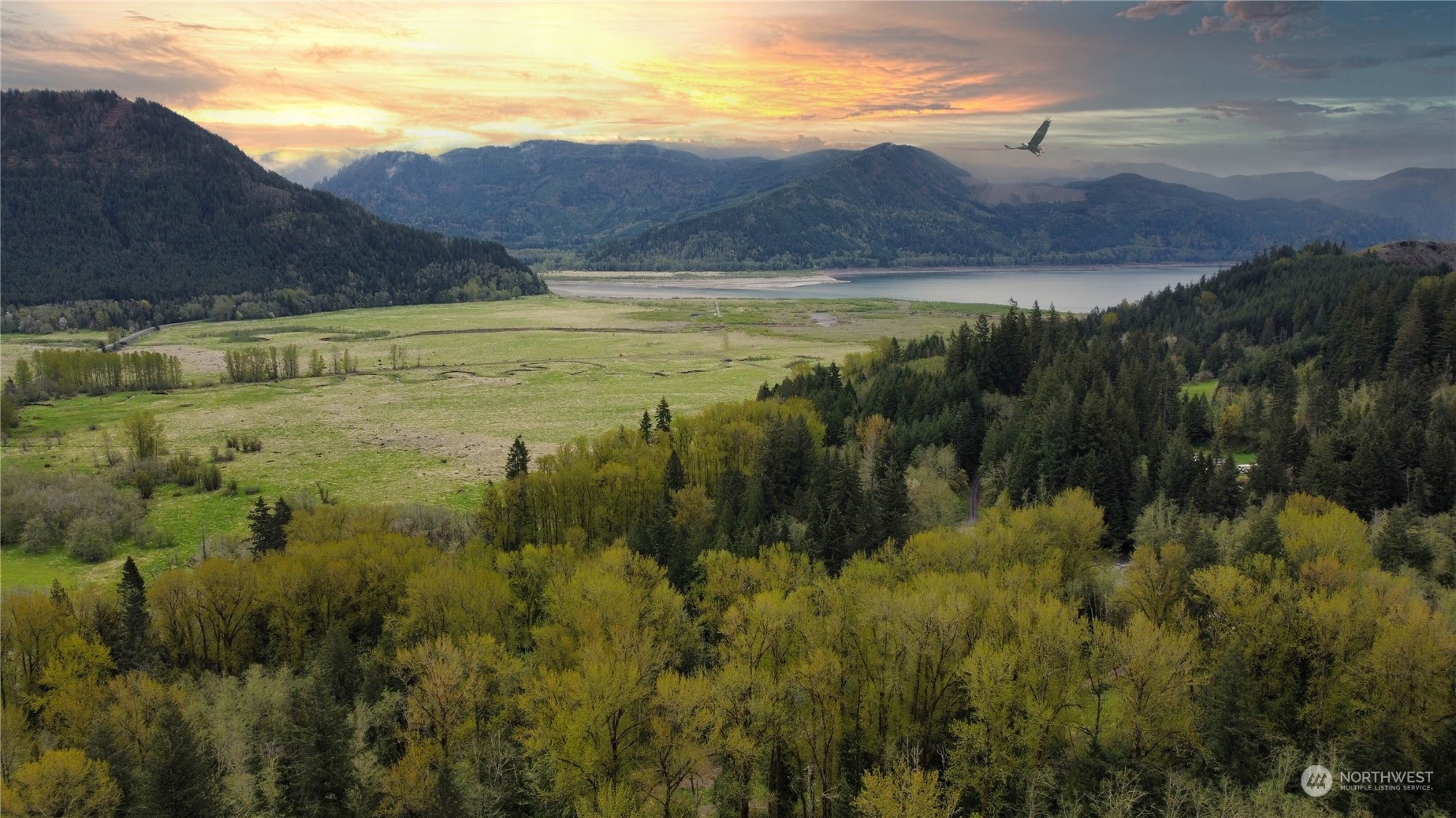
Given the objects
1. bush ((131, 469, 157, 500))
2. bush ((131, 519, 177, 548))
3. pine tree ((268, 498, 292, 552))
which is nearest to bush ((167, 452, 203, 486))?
bush ((131, 469, 157, 500))

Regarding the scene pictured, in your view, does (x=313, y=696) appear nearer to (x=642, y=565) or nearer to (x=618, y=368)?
(x=642, y=565)

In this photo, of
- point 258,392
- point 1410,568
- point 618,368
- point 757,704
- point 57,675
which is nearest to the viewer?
point 757,704

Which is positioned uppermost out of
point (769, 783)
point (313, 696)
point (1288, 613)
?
point (1288, 613)

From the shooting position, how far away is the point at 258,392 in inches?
5394

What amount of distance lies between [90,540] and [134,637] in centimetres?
3212

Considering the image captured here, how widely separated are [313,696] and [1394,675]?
5085 cm

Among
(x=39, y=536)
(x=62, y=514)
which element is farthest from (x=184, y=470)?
(x=39, y=536)

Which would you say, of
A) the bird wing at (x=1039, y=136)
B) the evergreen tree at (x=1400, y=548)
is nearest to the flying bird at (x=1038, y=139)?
the bird wing at (x=1039, y=136)

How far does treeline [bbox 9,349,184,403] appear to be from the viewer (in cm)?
13125

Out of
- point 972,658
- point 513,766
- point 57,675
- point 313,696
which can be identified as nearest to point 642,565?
point 513,766

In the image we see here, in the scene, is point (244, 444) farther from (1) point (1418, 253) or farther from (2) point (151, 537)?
(1) point (1418, 253)

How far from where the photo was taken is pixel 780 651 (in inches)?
1634

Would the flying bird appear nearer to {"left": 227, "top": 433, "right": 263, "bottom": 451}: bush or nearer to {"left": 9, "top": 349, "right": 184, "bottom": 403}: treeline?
{"left": 227, "top": 433, "right": 263, "bottom": 451}: bush

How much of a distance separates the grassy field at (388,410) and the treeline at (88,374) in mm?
3975
